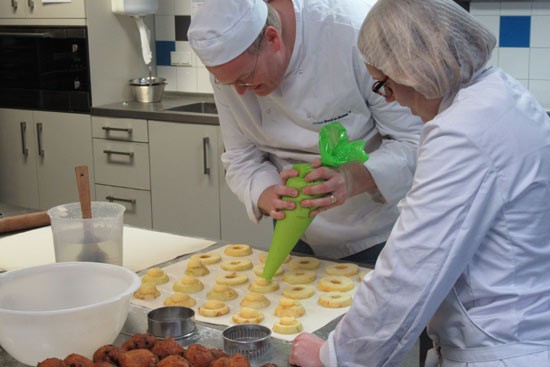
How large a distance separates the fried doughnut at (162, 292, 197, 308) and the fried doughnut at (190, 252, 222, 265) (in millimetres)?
238

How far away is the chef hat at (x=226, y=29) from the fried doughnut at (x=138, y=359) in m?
0.77

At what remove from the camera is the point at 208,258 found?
2049 millimetres

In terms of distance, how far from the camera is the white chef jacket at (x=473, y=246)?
1.29 m

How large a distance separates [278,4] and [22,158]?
9.37ft

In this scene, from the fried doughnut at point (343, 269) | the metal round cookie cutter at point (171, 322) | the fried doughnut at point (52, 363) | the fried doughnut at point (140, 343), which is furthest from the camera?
the fried doughnut at point (343, 269)

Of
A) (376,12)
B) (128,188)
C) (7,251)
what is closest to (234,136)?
(7,251)

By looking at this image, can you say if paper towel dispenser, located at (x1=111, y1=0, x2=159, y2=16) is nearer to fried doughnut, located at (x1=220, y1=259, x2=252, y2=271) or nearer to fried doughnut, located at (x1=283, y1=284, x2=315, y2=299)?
fried doughnut, located at (x1=220, y1=259, x2=252, y2=271)

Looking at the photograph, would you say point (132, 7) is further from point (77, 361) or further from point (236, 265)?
point (77, 361)

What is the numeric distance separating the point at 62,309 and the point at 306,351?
1.45 feet

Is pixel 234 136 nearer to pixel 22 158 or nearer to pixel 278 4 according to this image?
pixel 278 4

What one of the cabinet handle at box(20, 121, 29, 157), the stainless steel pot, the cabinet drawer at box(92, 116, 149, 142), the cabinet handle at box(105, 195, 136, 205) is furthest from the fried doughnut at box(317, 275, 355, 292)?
the cabinet handle at box(20, 121, 29, 157)

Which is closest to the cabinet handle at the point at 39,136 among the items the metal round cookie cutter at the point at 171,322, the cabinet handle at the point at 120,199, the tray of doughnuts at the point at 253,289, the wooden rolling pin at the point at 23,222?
the cabinet handle at the point at 120,199

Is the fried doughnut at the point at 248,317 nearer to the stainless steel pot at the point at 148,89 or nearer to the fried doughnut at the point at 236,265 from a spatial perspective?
the fried doughnut at the point at 236,265

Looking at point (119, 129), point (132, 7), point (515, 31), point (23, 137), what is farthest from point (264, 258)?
point (23, 137)
